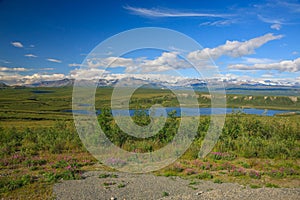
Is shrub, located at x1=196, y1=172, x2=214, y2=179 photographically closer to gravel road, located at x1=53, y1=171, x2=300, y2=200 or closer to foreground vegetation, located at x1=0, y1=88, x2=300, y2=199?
foreground vegetation, located at x1=0, y1=88, x2=300, y2=199

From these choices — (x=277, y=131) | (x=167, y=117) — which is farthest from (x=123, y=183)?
(x=277, y=131)

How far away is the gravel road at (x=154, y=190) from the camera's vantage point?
28.1 feet

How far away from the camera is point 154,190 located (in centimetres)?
952

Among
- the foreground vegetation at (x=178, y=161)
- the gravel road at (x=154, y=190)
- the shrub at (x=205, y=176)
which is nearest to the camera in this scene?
the gravel road at (x=154, y=190)

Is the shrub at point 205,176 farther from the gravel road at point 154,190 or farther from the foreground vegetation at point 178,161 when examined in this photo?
the gravel road at point 154,190

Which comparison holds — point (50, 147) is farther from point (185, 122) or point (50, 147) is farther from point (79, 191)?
point (185, 122)

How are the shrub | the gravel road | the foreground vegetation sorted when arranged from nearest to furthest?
1. the gravel road
2. the foreground vegetation
3. the shrub

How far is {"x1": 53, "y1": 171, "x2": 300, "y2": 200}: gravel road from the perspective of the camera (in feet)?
28.1

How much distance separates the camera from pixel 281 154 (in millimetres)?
14992

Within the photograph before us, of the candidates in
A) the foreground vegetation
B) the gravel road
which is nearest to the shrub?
the foreground vegetation

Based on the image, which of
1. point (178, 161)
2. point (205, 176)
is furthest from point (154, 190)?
point (178, 161)

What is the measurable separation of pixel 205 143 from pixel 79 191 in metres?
10.4

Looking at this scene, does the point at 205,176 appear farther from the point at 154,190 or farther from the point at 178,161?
the point at 154,190

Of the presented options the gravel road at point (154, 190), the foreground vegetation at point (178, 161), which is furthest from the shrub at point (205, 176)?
the gravel road at point (154, 190)
